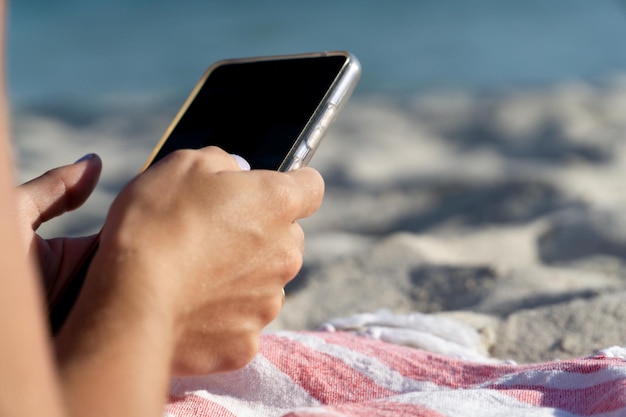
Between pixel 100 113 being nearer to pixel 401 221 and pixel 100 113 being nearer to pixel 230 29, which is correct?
pixel 401 221

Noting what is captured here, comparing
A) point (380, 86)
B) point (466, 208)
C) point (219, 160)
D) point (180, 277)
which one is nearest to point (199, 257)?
point (180, 277)

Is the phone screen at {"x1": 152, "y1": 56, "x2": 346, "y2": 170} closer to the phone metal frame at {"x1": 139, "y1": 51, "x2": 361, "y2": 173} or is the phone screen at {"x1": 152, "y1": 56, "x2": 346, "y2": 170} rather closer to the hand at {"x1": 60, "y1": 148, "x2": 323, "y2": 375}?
the phone metal frame at {"x1": 139, "y1": 51, "x2": 361, "y2": 173}

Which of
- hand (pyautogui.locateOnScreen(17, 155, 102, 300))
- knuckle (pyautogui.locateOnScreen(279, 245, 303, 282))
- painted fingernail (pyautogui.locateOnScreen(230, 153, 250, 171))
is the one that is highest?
painted fingernail (pyautogui.locateOnScreen(230, 153, 250, 171))

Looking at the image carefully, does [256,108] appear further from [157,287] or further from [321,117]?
[157,287]

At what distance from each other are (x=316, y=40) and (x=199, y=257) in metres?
5.90

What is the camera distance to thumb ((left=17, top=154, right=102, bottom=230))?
1011mm

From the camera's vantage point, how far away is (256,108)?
1.11m

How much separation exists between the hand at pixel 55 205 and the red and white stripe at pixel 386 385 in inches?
8.9

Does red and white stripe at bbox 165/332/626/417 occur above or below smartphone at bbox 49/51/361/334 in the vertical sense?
below

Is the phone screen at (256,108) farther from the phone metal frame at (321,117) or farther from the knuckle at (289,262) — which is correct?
the knuckle at (289,262)

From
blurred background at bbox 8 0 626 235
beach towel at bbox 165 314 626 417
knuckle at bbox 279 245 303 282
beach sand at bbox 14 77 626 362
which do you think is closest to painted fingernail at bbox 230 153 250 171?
knuckle at bbox 279 245 303 282

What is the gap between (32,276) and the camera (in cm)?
52

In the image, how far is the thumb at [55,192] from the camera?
1.01m

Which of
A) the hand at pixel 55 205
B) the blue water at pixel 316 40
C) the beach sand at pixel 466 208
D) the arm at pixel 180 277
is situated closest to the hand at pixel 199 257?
the arm at pixel 180 277
